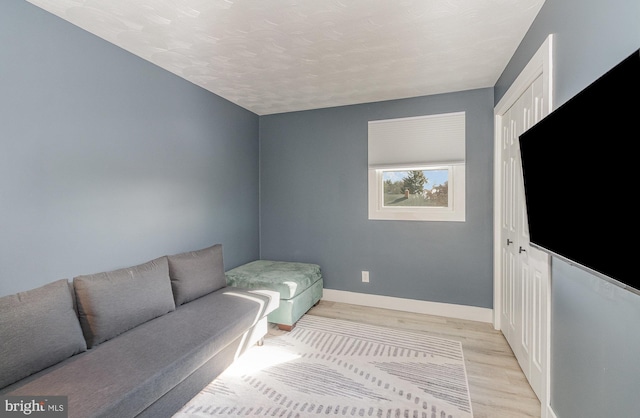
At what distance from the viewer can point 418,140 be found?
3.30 m

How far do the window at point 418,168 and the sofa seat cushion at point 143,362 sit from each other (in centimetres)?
207

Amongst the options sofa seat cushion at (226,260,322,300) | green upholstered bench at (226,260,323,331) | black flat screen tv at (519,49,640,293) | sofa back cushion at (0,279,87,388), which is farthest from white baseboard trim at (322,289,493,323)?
sofa back cushion at (0,279,87,388)

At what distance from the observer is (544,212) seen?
1412mm

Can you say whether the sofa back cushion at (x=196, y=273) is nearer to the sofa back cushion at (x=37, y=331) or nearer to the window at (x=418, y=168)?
the sofa back cushion at (x=37, y=331)

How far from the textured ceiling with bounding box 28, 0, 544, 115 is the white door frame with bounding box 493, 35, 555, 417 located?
13.1 inches

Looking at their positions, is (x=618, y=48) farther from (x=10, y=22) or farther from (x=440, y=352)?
(x=10, y=22)

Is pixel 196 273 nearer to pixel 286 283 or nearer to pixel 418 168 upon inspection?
pixel 286 283

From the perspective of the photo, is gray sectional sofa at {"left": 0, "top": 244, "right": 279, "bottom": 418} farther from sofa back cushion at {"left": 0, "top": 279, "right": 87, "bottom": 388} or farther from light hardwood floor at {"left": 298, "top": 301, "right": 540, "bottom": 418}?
light hardwood floor at {"left": 298, "top": 301, "right": 540, "bottom": 418}

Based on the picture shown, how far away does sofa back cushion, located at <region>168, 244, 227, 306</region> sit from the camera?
97.9 inches

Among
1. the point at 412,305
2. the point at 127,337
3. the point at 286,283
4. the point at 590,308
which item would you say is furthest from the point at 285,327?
the point at 590,308

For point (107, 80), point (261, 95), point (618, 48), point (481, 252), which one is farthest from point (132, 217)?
point (481, 252)

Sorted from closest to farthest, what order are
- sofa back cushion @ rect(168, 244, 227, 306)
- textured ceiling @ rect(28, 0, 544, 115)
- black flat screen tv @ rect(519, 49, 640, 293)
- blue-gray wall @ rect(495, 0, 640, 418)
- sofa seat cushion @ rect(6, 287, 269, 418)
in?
black flat screen tv @ rect(519, 49, 640, 293)
blue-gray wall @ rect(495, 0, 640, 418)
sofa seat cushion @ rect(6, 287, 269, 418)
textured ceiling @ rect(28, 0, 544, 115)
sofa back cushion @ rect(168, 244, 227, 306)

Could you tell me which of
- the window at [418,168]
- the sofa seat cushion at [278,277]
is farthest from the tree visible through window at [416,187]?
the sofa seat cushion at [278,277]

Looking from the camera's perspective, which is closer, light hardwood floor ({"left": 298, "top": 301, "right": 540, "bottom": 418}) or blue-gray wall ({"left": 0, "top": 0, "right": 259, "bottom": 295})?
blue-gray wall ({"left": 0, "top": 0, "right": 259, "bottom": 295})
